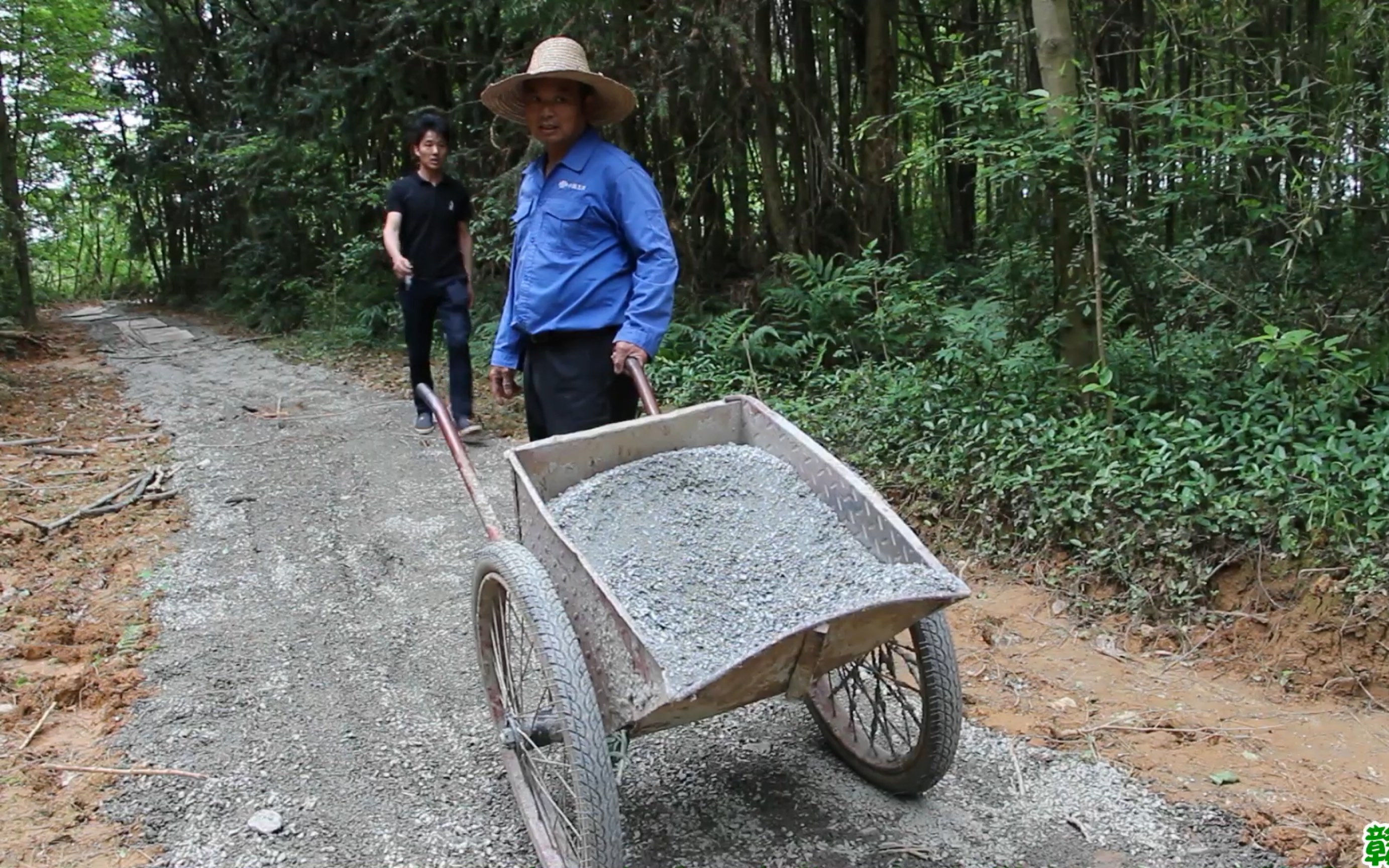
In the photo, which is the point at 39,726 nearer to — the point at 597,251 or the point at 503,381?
the point at 503,381

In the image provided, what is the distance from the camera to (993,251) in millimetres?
5898

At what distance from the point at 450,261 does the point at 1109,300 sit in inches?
140

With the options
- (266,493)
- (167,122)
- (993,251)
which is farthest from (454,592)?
(167,122)

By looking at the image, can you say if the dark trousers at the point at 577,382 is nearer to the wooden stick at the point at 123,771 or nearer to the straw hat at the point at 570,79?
the straw hat at the point at 570,79

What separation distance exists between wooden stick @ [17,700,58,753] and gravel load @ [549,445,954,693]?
1863 mm

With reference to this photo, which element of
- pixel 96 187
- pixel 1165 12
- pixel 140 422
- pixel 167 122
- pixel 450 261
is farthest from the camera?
pixel 96 187

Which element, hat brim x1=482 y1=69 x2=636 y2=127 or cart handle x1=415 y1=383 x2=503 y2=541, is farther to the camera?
hat brim x1=482 y1=69 x2=636 y2=127

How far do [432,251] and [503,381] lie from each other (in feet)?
8.43

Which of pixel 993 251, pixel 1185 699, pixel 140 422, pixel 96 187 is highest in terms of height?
pixel 96 187

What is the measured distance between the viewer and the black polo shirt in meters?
5.56

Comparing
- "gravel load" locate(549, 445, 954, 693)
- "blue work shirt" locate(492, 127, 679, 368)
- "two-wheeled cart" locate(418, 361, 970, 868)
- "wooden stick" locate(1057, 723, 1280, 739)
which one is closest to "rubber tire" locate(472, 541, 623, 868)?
"two-wheeled cart" locate(418, 361, 970, 868)

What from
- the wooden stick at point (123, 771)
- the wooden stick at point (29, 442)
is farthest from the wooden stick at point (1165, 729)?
the wooden stick at point (29, 442)

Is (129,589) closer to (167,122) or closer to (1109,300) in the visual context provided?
(1109,300)

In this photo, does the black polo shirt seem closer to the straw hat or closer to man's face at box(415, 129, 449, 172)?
man's face at box(415, 129, 449, 172)
